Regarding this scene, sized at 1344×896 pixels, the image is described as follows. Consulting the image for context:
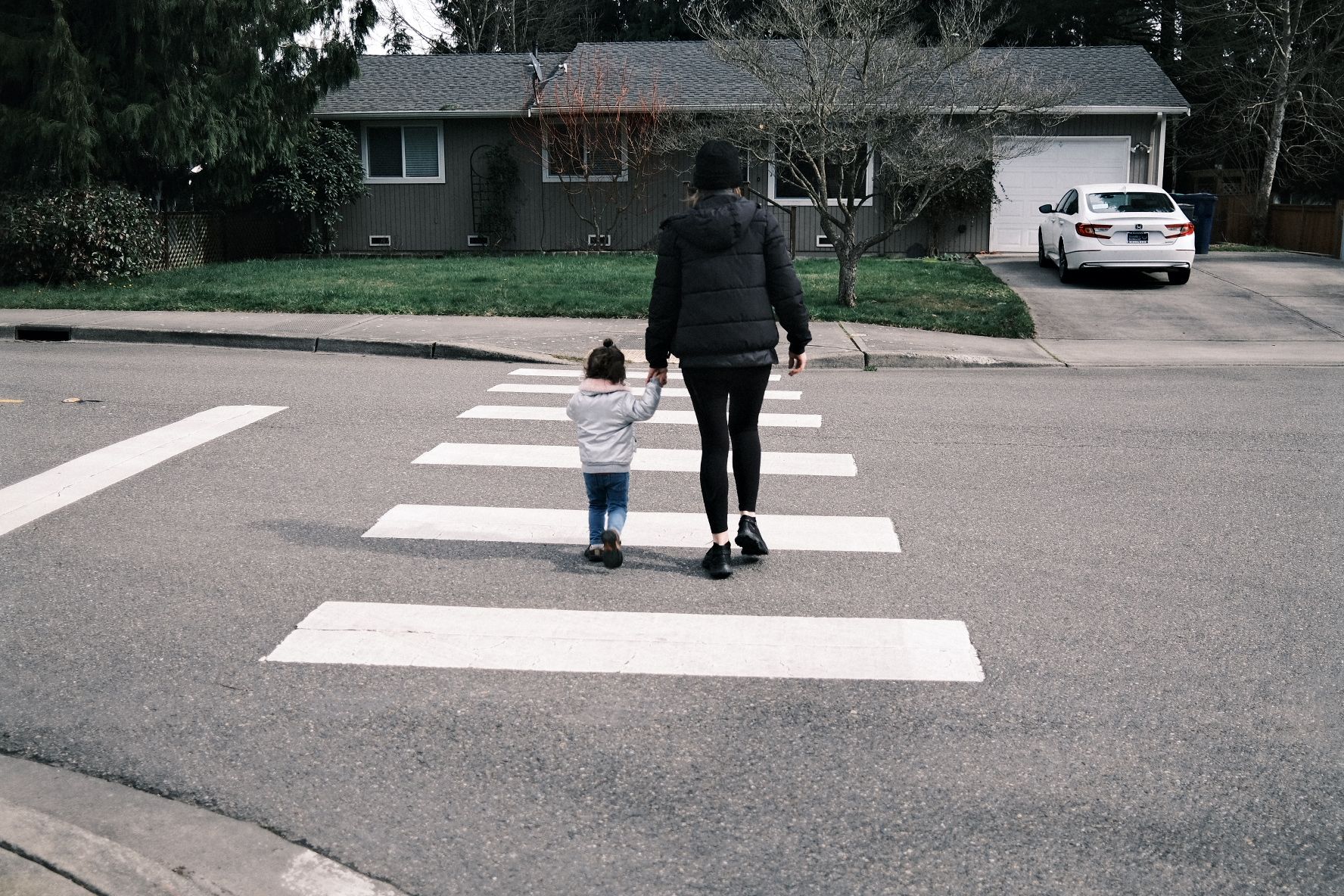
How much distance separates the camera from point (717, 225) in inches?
229

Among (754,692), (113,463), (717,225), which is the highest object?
(717,225)

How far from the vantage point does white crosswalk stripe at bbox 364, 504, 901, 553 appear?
259 inches

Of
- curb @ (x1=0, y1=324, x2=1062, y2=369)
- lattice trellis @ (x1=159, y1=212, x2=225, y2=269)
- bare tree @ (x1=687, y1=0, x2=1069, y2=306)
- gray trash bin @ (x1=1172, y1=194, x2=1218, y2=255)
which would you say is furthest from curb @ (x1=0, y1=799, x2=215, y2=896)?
gray trash bin @ (x1=1172, y1=194, x2=1218, y2=255)

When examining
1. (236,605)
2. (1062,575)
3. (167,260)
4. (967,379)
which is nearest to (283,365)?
(967,379)

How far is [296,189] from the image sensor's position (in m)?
27.0

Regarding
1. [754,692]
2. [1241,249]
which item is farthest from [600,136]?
[754,692]

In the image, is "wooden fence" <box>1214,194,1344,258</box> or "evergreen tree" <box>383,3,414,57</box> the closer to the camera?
"wooden fence" <box>1214,194,1344,258</box>

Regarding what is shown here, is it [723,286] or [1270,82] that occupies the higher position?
[1270,82]

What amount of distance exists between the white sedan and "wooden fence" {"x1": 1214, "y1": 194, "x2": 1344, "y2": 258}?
6.20 m

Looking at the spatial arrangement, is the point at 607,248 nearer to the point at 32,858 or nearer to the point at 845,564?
the point at 845,564

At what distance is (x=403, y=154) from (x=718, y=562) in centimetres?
2445

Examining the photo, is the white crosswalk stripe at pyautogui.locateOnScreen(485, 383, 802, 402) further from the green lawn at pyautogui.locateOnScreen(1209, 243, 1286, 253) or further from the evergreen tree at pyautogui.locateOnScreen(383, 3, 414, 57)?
the evergreen tree at pyautogui.locateOnScreen(383, 3, 414, 57)

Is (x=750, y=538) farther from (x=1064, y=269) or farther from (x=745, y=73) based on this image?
(x=745, y=73)

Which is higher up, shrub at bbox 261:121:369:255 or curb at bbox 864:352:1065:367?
shrub at bbox 261:121:369:255
